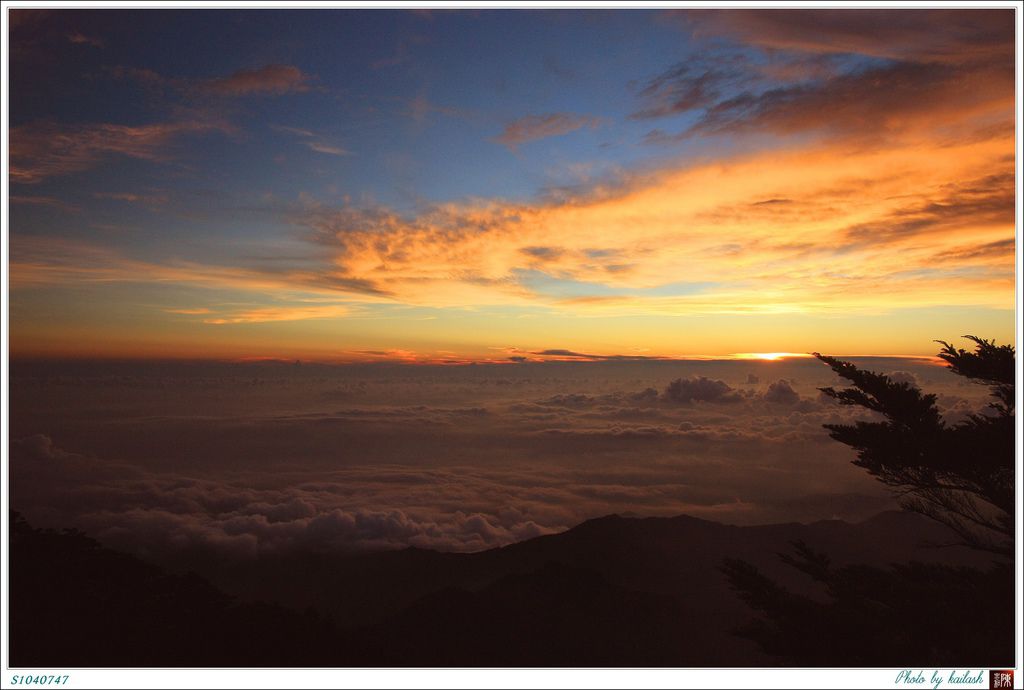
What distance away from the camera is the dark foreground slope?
822 centimetres

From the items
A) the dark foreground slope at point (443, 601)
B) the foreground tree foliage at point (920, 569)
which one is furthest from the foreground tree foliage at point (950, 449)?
the dark foreground slope at point (443, 601)

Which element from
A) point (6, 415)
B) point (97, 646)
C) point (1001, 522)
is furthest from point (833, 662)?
point (6, 415)

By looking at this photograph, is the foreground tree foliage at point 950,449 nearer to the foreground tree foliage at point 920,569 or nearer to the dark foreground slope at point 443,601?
the foreground tree foliage at point 920,569

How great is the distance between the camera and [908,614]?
8328mm

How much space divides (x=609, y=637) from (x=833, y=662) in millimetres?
57888

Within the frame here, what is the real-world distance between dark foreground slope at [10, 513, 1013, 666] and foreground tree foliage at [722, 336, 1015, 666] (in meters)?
0.25

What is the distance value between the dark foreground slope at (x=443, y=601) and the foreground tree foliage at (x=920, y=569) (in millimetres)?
251

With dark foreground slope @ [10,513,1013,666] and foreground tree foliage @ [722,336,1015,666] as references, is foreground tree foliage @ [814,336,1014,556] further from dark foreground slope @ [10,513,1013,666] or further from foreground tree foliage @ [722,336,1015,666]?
dark foreground slope @ [10,513,1013,666]

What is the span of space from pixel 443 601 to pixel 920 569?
5398cm

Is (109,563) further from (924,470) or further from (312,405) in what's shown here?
(312,405)

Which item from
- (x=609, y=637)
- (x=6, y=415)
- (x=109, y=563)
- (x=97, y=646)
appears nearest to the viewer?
(x=6, y=415)

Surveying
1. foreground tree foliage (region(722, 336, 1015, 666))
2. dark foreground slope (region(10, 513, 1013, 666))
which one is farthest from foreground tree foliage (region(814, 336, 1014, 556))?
dark foreground slope (region(10, 513, 1013, 666))

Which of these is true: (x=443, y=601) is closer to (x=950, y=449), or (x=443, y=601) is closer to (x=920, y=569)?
(x=920, y=569)

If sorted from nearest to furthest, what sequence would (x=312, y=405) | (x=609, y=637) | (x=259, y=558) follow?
(x=259, y=558), (x=312, y=405), (x=609, y=637)
